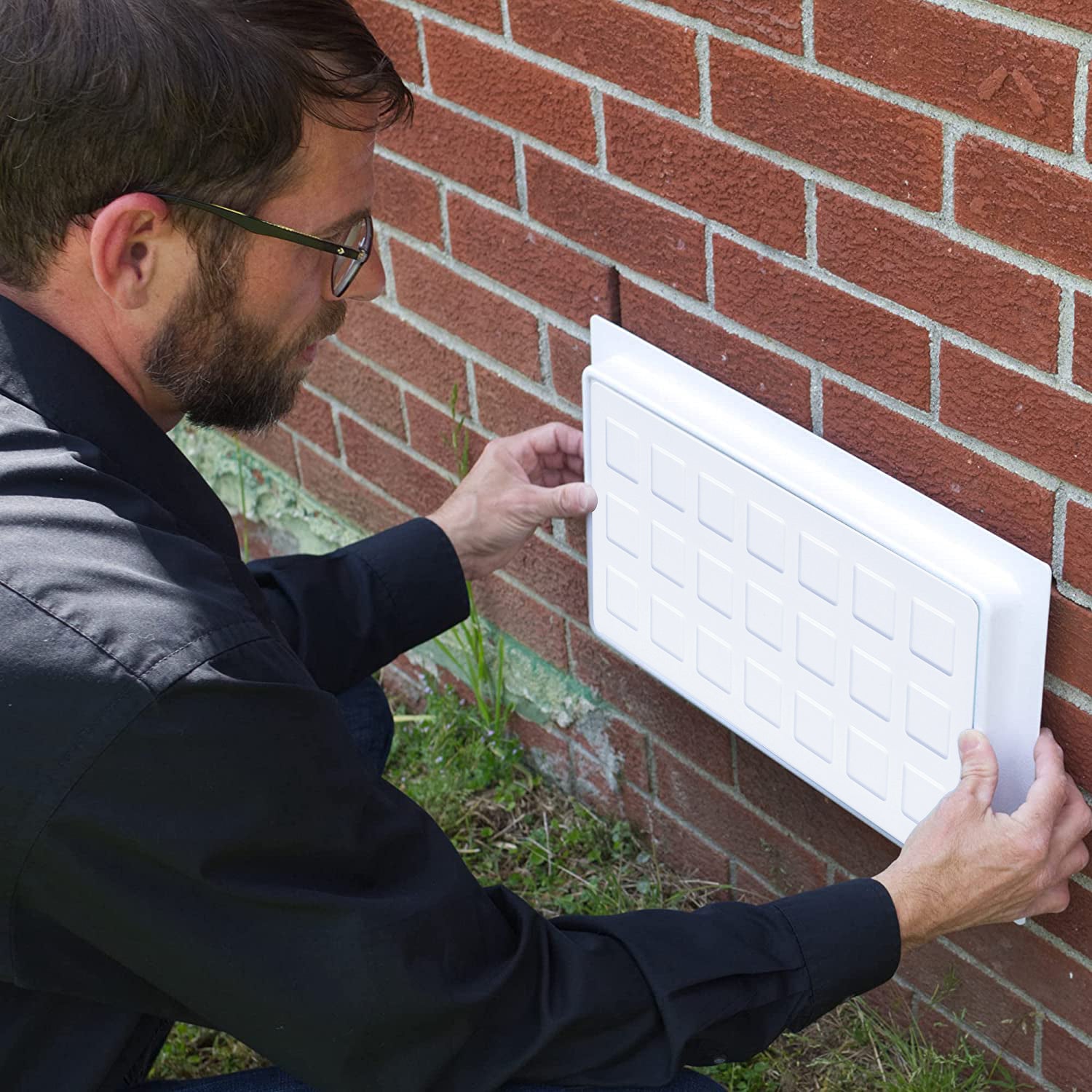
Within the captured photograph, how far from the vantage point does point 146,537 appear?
5.31 ft

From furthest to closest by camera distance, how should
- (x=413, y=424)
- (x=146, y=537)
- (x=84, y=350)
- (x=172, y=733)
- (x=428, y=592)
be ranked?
(x=413, y=424) < (x=428, y=592) < (x=84, y=350) < (x=146, y=537) < (x=172, y=733)

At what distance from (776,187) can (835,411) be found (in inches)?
11.0

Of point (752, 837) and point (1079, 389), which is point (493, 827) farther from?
point (1079, 389)

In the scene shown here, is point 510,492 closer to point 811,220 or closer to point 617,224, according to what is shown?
point 617,224

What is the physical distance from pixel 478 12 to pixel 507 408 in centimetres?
62

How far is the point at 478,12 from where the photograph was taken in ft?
7.24

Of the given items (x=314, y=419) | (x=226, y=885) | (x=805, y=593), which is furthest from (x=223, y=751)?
(x=314, y=419)

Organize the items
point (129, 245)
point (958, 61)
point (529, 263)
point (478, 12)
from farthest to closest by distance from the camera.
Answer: point (529, 263), point (478, 12), point (129, 245), point (958, 61)

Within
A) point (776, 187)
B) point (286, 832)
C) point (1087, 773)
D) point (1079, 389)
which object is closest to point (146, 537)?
point (286, 832)

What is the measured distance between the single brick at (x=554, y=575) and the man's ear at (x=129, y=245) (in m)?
1.00

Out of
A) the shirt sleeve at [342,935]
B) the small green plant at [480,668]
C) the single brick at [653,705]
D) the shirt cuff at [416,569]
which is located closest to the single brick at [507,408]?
the small green plant at [480,668]

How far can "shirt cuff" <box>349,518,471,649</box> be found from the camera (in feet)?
7.86

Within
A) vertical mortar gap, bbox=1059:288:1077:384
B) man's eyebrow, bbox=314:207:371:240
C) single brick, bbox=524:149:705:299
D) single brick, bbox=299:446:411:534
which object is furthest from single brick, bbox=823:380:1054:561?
single brick, bbox=299:446:411:534

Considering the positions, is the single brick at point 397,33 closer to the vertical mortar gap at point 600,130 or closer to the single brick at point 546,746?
the vertical mortar gap at point 600,130
